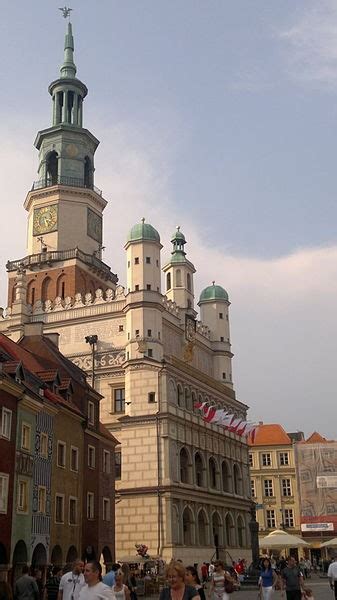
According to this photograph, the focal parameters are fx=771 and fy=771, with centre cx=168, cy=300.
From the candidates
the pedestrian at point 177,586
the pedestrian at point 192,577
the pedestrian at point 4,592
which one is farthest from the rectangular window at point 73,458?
the pedestrian at point 177,586

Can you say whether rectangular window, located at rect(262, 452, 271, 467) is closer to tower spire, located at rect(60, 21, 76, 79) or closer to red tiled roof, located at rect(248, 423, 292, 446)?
red tiled roof, located at rect(248, 423, 292, 446)

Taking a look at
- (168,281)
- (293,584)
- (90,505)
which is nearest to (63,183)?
(168,281)

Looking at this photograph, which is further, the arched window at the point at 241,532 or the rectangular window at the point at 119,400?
the arched window at the point at 241,532

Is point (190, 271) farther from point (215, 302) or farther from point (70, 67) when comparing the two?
point (70, 67)

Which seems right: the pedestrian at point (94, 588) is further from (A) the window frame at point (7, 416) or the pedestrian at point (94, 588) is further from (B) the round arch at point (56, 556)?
(B) the round arch at point (56, 556)

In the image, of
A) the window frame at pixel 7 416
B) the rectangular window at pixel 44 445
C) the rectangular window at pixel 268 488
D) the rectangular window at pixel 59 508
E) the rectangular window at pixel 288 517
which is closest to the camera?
the window frame at pixel 7 416

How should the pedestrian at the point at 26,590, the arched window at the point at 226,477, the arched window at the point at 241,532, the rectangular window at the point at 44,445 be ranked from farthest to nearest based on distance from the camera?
the arched window at the point at 241,532
the arched window at the point at 226,477
the rectangular window at the point at 44,445
the pedestrian at the point at 26,590

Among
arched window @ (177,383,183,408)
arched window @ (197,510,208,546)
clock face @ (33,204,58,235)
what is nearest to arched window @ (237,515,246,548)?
arched window @ (197,510,208,546)

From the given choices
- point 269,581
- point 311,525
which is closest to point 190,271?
point 311,525

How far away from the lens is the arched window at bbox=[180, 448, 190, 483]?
5994 cm

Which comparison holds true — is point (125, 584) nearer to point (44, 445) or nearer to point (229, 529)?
point (44, 445)

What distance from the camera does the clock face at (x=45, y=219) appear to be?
70.7 meters

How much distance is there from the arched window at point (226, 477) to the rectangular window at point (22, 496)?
1518 inches

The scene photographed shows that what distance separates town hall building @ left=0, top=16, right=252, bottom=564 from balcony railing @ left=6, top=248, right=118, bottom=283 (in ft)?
0.37
